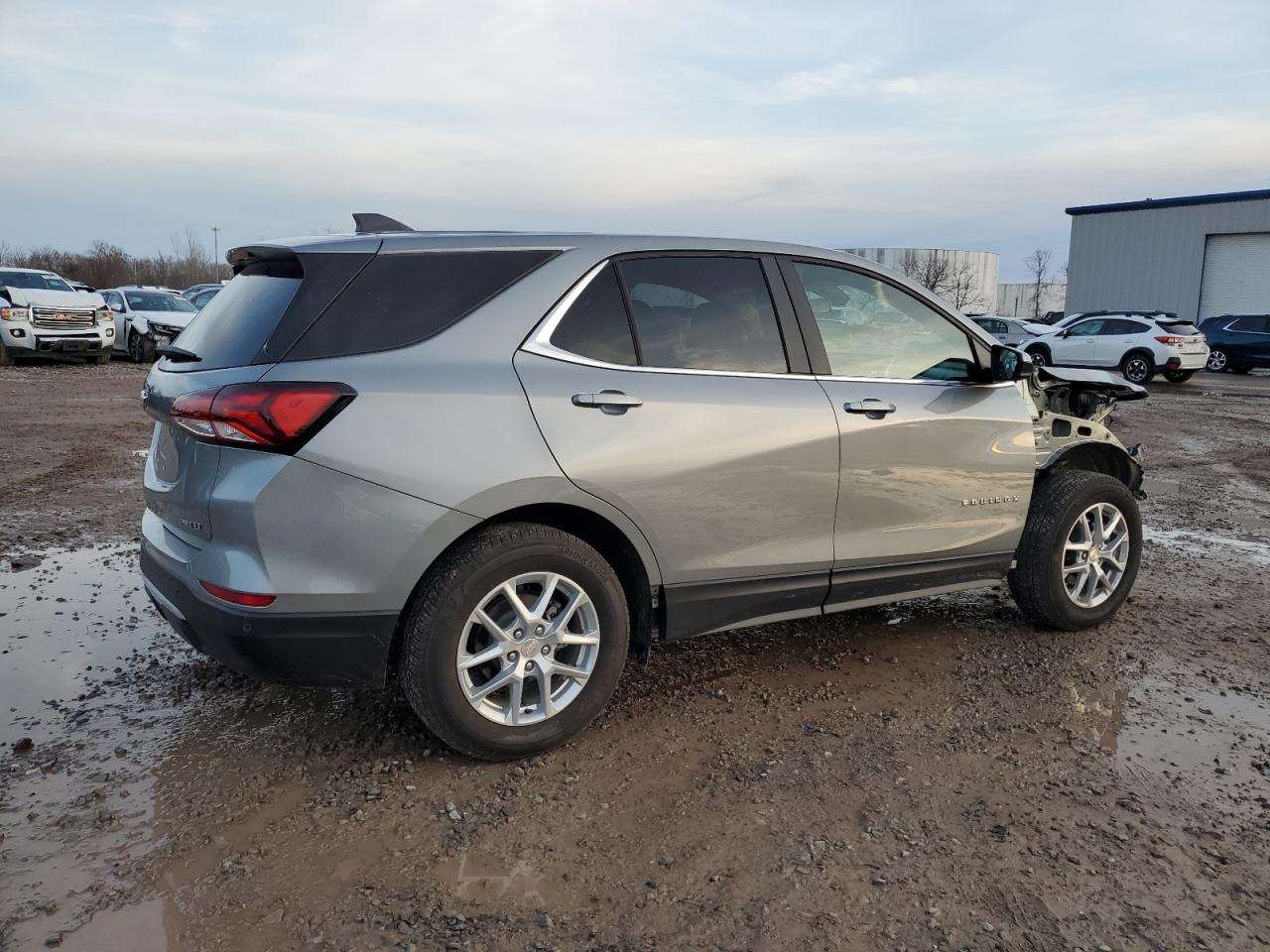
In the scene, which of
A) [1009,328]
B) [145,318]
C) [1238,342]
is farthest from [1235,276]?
[145,318]

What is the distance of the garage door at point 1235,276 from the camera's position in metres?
36.9

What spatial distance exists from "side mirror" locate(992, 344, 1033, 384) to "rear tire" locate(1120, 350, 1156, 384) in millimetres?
20518

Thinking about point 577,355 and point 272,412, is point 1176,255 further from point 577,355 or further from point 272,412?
point 272,412

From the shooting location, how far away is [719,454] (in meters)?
3.51

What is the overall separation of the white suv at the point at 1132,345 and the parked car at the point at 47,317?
19.9 m

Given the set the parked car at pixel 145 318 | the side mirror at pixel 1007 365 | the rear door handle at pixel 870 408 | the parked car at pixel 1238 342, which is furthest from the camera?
the parked car at pixel 1238 342

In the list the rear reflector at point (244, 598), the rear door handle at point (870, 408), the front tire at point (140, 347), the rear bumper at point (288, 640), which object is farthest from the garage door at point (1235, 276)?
the rear reflector at point (244, 598)

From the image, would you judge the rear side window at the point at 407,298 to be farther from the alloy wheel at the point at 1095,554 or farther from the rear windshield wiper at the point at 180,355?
the alloy wheel at the point at 1095,554

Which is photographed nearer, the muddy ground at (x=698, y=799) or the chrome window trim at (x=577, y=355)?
the muddy ground at (x=698, y=799)

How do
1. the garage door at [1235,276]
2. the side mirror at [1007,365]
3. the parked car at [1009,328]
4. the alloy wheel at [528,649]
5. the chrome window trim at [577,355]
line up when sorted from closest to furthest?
the alloy wheel at [528,649]
the chrome window trim at [577,355]
the side mirror at [1007,365]
the parked car at [1009,328]
the garage door at [1235,276]

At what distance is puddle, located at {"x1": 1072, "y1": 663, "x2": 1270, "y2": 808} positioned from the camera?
129 inches

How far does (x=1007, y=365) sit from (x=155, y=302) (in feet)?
74.1

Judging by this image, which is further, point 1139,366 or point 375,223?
point 1139,366

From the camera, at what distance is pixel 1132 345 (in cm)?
2262
